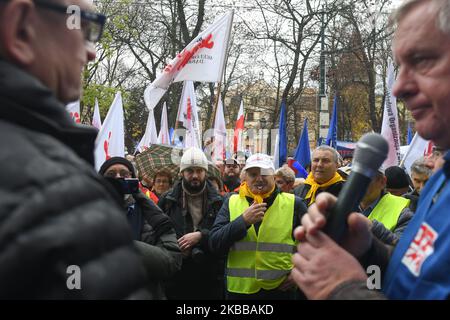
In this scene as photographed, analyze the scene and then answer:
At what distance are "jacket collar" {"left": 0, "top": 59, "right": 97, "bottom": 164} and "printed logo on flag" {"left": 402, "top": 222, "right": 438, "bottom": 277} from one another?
981 mm

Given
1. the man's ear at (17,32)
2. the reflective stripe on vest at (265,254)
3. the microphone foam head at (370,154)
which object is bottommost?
the reflective stripe on vest at (265,254)

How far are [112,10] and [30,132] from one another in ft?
77.1

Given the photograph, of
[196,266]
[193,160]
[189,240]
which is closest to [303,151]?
[193,160]

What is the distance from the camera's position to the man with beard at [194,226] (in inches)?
207

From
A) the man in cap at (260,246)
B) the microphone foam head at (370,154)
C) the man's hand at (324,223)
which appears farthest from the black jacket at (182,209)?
the microphone foam head at (370,154)

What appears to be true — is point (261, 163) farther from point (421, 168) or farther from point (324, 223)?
point (324, 223)

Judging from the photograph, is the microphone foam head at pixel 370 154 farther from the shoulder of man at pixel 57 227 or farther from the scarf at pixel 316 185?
the scarf at pixel 316 185

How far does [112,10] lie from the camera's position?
77.2ft

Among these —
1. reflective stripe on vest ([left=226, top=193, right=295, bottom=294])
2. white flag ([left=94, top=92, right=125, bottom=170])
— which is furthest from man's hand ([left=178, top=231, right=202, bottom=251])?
white flag ([left=94, top=92, right=125, bottom=170])

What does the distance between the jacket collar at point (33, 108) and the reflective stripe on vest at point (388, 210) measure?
3935mm

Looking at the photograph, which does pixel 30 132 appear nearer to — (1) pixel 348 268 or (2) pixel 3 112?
(2) pixel 3 112

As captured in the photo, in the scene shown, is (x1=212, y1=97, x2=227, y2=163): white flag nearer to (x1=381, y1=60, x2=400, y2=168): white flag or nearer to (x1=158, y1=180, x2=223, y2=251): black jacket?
(x1=381, y1=60, x2=400, y2=168): white flag

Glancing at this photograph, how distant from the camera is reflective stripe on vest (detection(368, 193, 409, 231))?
15.9 ft
